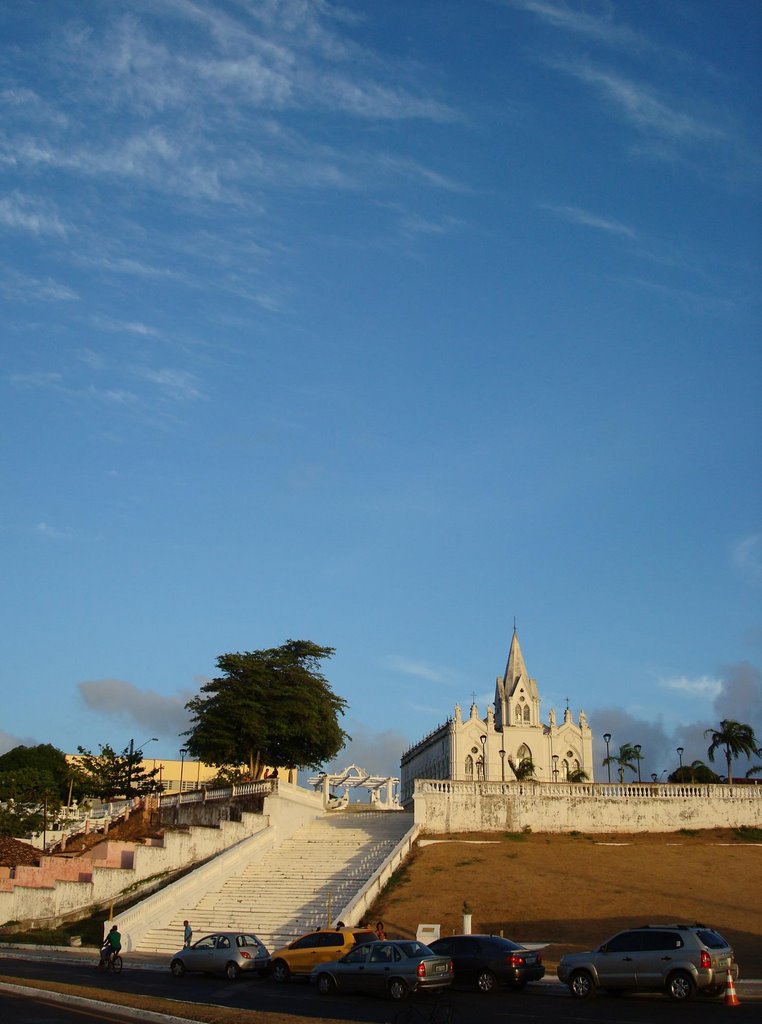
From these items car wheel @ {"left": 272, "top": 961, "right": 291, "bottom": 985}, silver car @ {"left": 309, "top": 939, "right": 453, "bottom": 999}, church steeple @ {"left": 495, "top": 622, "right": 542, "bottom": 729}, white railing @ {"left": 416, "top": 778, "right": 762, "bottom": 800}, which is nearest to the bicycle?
car wheel @ {"left": 272, "top": 961, "right": 291, "bottom": 985}

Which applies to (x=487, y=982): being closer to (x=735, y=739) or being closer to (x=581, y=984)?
(x=581, y=984)

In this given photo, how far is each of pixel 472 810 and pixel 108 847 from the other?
53.3ft

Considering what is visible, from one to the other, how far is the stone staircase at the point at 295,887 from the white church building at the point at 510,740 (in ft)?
228

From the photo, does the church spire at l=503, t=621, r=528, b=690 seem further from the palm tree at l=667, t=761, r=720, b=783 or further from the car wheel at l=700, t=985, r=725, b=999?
the car wheel at l=700, t=985, r=725, b=999

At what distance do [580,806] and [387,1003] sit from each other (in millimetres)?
27017

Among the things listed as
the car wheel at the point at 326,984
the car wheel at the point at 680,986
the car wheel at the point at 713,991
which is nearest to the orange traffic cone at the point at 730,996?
the car wheel at the point at 713,991

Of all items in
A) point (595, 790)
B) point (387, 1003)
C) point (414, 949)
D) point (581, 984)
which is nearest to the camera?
point (387, 1003)

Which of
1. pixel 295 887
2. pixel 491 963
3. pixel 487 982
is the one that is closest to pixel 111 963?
pixel 487 982

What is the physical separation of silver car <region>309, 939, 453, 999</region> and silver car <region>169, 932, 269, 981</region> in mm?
3557

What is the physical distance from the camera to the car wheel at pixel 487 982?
77.5ft

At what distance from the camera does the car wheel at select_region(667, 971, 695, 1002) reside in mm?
21188

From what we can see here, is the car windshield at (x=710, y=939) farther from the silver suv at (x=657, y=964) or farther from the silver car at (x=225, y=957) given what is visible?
the silver car at (x=225, y=957)

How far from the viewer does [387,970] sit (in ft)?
75.4

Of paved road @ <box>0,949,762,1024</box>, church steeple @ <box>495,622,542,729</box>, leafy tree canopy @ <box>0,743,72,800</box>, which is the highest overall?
church steeple @ <box>495,622,542,729</box>
